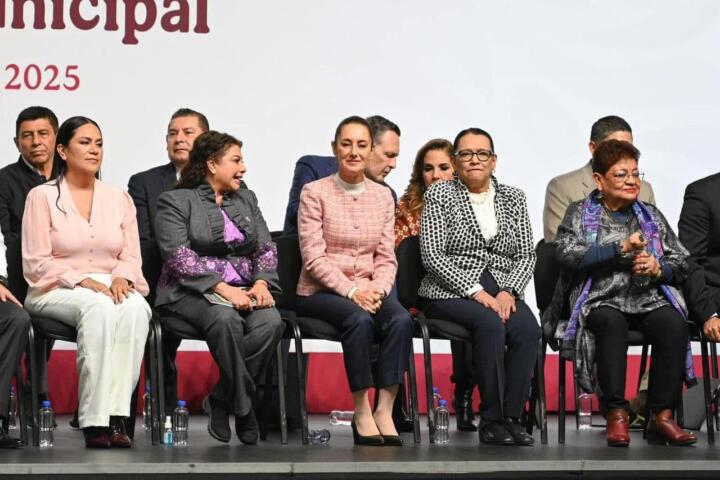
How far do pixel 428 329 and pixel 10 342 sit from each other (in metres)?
1.55

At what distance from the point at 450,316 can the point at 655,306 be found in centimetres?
79

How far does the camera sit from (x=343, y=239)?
5254 mm

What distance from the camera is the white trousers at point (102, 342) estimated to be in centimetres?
475

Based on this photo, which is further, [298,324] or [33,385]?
[298,324]

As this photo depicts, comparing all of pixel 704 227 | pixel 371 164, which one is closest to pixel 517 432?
pixel 704 227

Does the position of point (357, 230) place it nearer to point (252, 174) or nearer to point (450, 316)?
point (450, 316)

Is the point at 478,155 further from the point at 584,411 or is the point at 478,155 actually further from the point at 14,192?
the point at 14,192

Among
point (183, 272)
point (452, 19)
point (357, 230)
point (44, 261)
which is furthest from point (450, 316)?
point (452, 19)

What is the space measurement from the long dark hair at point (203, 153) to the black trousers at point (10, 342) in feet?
2.83

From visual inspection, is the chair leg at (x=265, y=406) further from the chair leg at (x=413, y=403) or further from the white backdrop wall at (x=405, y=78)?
the white backdrop wall at (x=405, y=78)

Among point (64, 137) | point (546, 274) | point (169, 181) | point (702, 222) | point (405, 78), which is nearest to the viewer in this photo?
point (64, 137)

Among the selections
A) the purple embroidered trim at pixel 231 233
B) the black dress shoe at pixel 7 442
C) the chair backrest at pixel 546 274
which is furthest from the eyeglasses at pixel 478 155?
the black dress shoe at pixel 7 442

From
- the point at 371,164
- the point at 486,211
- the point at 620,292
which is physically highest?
the point at 371,164

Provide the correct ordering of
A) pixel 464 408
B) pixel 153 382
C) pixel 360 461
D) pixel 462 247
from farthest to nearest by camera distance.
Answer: pixel 464 408 → pixel 462 247 → pixel 153 382 → pixel 360 461
